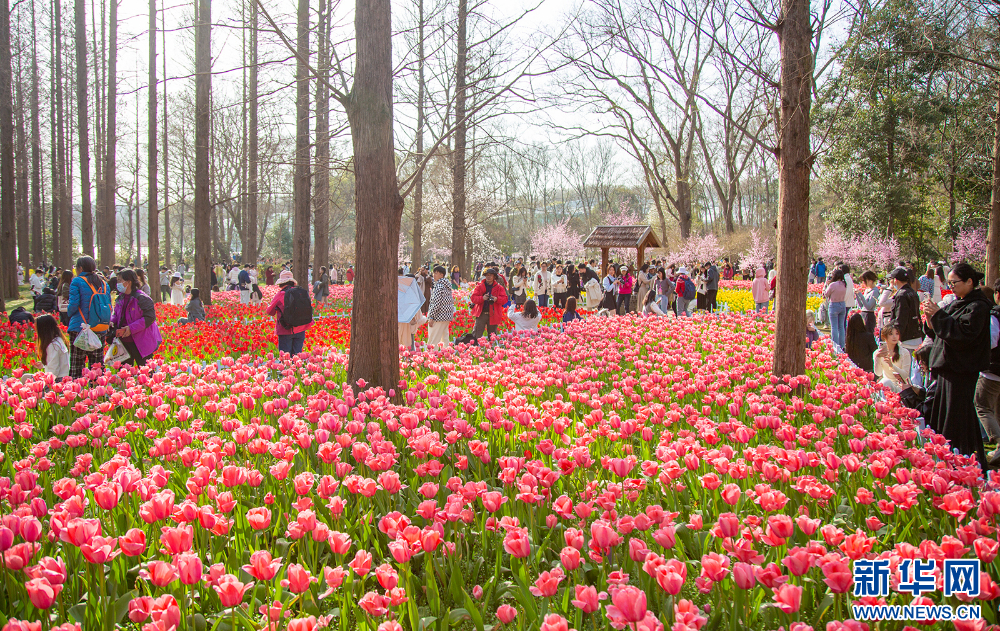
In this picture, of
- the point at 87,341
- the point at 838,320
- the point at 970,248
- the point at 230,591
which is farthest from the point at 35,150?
the point at 970,248

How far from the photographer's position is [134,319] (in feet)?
21.5

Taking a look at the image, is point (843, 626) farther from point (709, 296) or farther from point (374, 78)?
point (709, 296)

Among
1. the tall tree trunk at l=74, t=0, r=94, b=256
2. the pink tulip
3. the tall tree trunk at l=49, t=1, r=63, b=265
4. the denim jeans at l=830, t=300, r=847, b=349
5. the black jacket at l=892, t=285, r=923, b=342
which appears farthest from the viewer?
the tall tree trunk at l=49, t=1, r=63, b=265

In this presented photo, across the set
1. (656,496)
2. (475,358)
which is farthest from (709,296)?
(656,496)

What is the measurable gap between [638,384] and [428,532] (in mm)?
4100

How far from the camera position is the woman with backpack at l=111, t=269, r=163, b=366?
6.44 m

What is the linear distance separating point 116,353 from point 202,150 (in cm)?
875

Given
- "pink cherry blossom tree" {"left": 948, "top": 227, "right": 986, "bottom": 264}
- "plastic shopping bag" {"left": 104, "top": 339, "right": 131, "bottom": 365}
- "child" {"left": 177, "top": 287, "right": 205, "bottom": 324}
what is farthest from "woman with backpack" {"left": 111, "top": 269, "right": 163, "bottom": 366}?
"pink cherry blossom tree" {"left": 948, "top": 227, "right": 986, "bottom": 264}

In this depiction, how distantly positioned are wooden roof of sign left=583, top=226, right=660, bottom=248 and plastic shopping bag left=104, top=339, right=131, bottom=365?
19.7 meters

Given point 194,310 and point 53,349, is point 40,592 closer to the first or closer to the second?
→ point 53,349

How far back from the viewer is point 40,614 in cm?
217

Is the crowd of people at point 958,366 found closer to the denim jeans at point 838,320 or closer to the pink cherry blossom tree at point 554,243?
the denim jeans at point 838,320

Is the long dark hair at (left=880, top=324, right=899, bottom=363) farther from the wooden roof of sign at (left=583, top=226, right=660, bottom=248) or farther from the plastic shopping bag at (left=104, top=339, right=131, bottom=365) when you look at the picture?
the wooden roof of sign at (left=583, top=226, right=660, bottom=248)

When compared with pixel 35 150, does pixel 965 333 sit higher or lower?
lower
